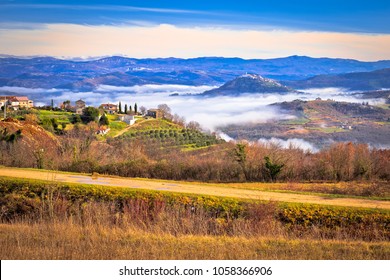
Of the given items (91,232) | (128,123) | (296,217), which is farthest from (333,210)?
(128,123)

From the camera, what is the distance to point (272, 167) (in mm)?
25141

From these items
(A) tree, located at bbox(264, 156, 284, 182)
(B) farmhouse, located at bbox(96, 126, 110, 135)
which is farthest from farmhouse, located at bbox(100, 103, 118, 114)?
(A) tree, located at bbox(264, 156, 284, 182)

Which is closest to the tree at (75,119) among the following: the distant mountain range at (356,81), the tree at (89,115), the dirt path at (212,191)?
the tree at (89,115)

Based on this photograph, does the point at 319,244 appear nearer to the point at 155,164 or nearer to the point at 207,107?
the point at 155,164

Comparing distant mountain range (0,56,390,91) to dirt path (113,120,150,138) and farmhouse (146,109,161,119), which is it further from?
farmhouse (146,109,161,119)

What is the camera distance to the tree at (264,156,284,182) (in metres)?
25.0

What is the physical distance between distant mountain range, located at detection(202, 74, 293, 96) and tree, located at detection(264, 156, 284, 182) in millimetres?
151002

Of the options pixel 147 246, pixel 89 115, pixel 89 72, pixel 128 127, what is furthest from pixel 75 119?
pixel 89 72

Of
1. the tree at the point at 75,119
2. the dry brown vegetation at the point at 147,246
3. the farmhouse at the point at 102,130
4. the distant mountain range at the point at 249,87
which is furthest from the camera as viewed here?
the distant mountain range at the point at 249,87

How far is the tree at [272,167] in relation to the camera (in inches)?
983

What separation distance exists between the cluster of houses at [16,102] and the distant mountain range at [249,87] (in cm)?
12412

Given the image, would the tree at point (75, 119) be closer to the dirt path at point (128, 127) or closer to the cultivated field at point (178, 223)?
the dirt path at point (128, 127)

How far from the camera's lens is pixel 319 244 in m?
8.48

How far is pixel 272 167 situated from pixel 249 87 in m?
160
